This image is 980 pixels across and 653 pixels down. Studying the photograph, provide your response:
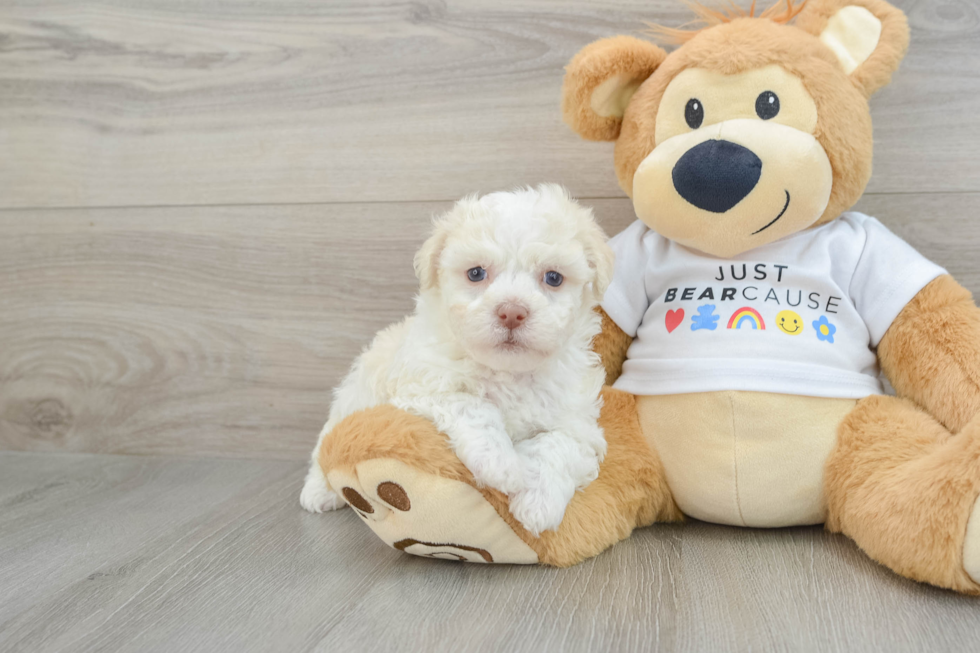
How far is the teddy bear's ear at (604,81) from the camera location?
3.15 ft

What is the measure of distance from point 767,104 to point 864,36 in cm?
17

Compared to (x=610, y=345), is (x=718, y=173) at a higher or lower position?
higher

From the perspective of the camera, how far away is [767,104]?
904 mm

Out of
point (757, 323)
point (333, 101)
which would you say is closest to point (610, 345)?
point (757, 323)

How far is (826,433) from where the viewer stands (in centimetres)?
90

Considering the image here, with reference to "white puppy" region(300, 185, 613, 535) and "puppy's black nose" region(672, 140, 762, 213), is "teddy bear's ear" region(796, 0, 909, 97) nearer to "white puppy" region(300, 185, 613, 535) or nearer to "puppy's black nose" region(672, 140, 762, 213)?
"puppy's black nose" region(672, 140, 762, 213)

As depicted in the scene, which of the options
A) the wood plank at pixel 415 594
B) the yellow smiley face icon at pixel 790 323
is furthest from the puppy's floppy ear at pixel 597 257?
the wood plank at pixel 415 594

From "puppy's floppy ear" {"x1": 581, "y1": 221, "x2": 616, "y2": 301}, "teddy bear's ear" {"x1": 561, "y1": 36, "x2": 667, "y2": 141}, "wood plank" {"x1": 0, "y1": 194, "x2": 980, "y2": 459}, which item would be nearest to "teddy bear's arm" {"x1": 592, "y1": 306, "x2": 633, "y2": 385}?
"puppy's floppy ear" {"x1": 581, "y1": 221, "x2": 616, "y2": 301}

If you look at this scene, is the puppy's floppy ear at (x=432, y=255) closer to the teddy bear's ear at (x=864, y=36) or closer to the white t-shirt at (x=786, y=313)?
the white t-shirt at (x=786, y=313)

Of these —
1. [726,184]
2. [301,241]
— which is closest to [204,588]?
[301,241]

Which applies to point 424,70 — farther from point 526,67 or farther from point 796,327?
point 796,327

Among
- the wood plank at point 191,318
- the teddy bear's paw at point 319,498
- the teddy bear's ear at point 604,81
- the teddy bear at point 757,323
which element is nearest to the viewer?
the teddy bear at point 757,323

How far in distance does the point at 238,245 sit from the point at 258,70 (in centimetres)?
32

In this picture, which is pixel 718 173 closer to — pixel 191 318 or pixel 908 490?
pixel 908 490
